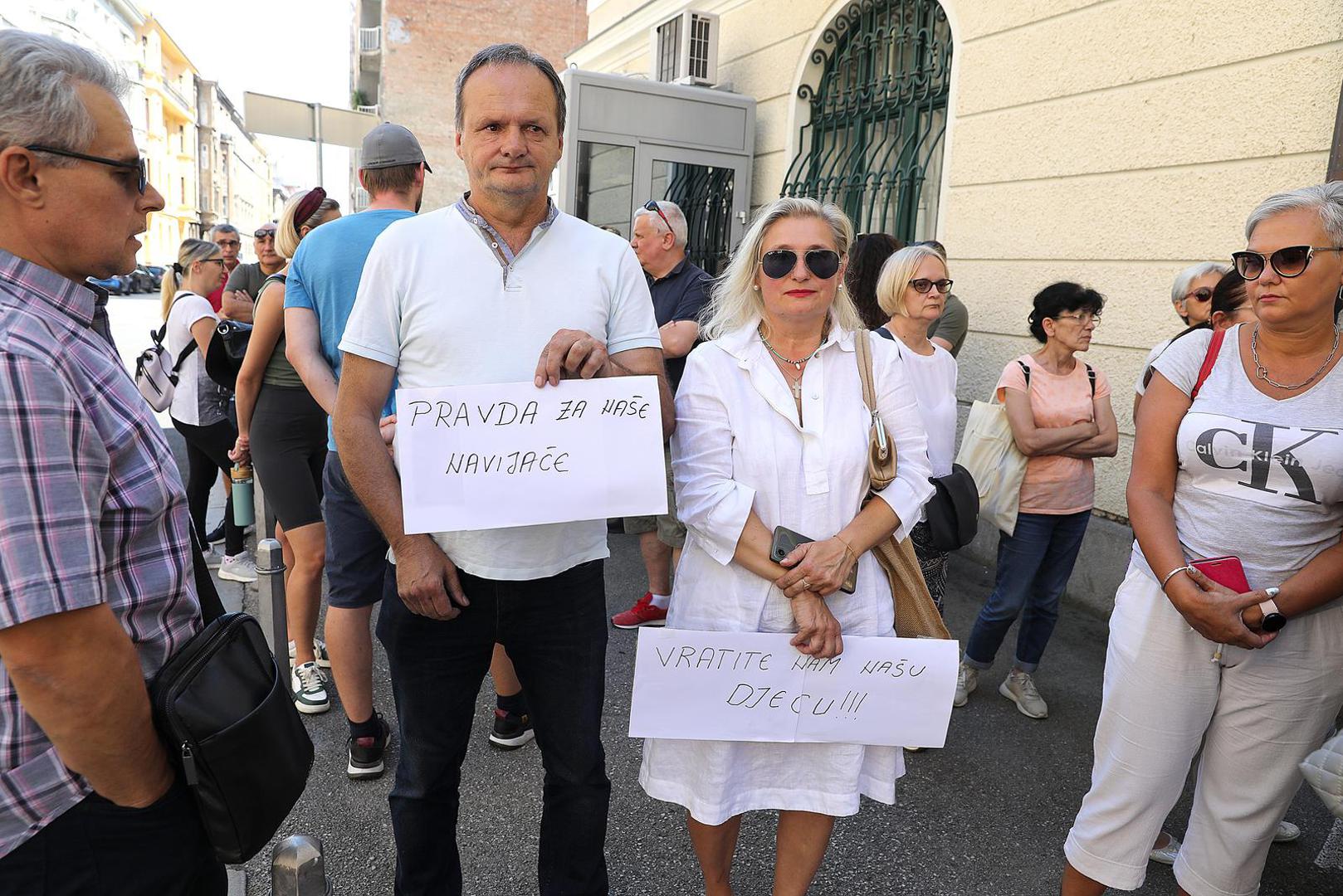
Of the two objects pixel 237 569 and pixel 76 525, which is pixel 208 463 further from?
pixel 76 525

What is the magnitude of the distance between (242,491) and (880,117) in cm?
547

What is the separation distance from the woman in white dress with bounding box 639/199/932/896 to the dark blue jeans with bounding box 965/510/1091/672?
1641 millimetres

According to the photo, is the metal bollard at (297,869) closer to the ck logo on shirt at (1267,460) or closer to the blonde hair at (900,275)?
the ck logo on shirt at (1267,460)

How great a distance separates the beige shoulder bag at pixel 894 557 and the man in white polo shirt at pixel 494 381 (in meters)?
0.49

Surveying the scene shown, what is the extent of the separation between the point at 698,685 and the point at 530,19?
2637cm

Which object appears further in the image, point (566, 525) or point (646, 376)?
point (566, 525)

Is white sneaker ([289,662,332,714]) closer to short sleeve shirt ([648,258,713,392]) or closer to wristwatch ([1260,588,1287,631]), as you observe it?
short sleeve shirt ([648,258,713,392])

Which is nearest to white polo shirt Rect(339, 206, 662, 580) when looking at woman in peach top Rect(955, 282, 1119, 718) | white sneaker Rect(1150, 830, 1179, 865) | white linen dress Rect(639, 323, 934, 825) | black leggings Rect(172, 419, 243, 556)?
white linen dress Rect(639, 323, 934, 825)

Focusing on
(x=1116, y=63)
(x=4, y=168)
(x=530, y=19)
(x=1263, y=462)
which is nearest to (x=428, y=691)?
(x=4, y=168)

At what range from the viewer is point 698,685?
1.94 meters

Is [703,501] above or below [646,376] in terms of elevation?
below

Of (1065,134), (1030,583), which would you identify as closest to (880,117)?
(1065,134)

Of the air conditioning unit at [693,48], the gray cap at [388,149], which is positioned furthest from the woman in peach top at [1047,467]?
the air conditioning unit at [693,48]

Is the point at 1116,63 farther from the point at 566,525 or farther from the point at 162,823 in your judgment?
the point at 162,823
